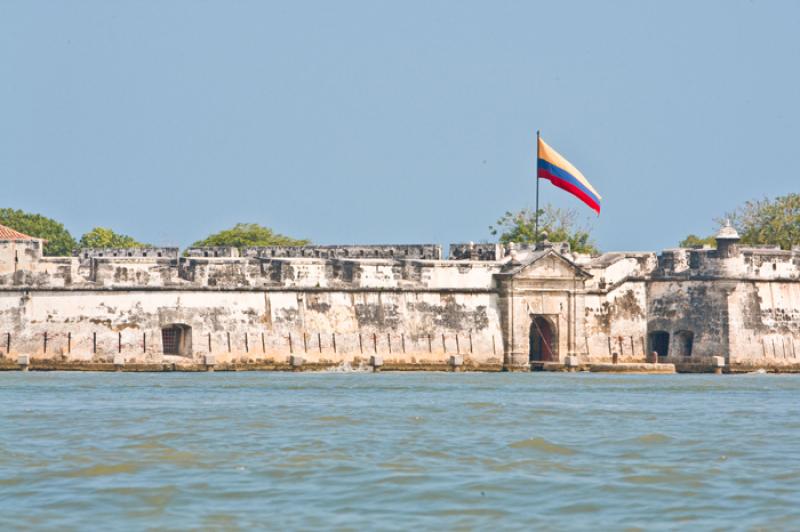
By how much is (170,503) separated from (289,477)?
6.24 ft

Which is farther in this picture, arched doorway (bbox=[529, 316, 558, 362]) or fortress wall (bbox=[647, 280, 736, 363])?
fortress wall (bbox=[647, 280, 736, 363])

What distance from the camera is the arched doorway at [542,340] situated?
43094mm

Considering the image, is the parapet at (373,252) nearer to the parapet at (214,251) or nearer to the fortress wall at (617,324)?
the parapet at (214,251)

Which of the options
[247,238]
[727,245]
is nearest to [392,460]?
[727,245]

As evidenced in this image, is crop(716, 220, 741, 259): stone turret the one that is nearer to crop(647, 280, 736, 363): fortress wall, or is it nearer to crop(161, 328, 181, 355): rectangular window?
crop(647, 280, 736, 363): fortress wall

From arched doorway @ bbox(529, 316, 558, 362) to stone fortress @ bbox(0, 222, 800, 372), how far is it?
2.3 inches

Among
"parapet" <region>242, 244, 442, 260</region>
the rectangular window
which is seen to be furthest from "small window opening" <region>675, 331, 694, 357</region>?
the rectangular window

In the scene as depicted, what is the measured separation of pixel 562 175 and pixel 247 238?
27666 mm

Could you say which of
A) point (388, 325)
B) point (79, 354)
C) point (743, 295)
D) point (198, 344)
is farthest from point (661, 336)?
point (79, 354)

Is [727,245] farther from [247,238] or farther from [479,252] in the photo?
[247,238]

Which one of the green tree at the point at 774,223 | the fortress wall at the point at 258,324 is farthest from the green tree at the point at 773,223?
the fortress wall at the point at 258,324

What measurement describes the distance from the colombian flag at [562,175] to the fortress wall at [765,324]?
4670 millimetres

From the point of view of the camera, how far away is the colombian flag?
44.8m

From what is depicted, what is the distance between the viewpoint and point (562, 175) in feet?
147
